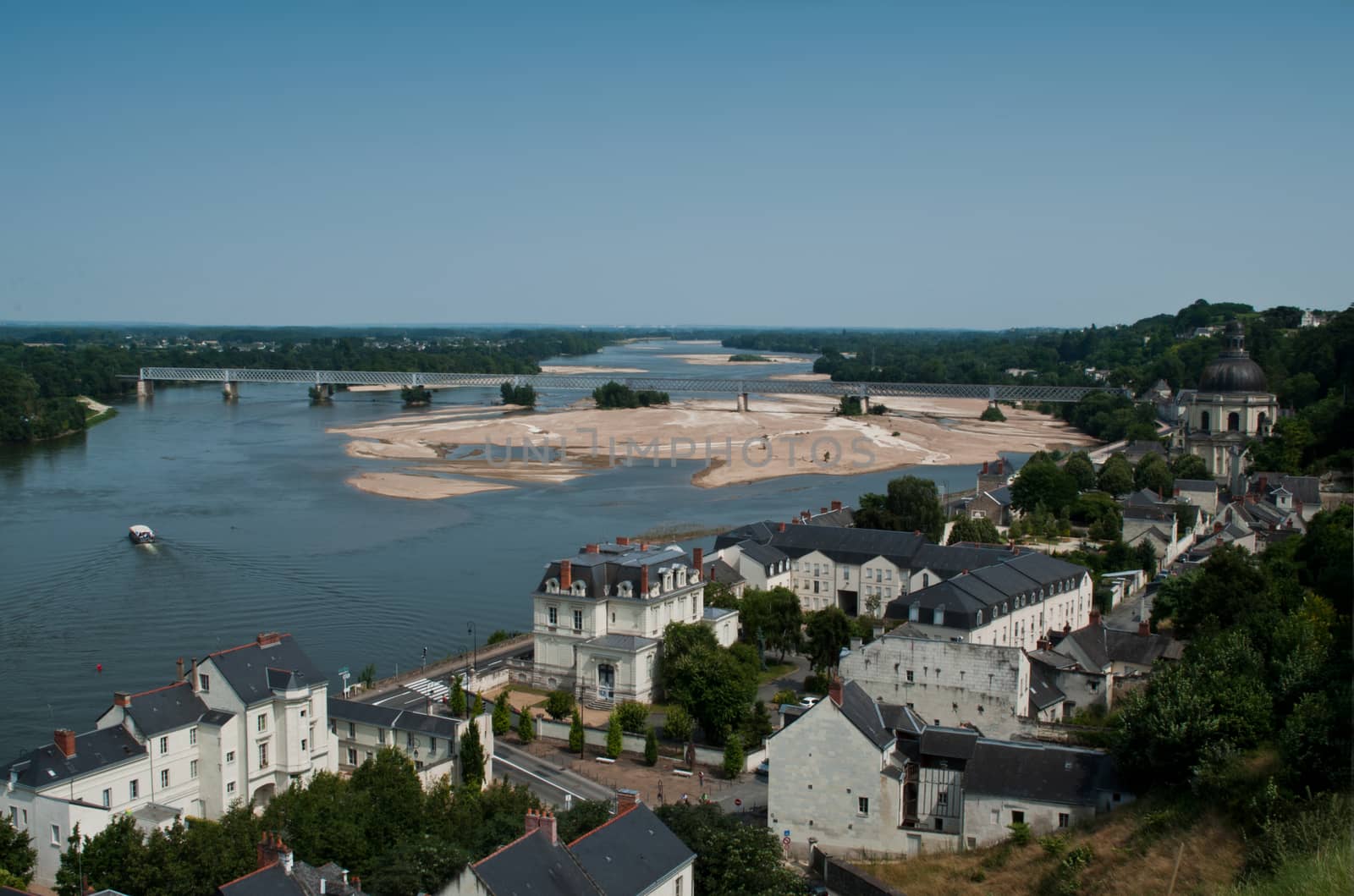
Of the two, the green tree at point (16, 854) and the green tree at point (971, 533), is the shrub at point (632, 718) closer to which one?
the green tree at point (16, 854)

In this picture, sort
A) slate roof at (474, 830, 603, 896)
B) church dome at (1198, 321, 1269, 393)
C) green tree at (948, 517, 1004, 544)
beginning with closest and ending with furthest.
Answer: slate roof at (474, 830, 603, 896) → green tree at (948, 517, 1004, 544) → church dome at (1198, 321, 1269, 393)

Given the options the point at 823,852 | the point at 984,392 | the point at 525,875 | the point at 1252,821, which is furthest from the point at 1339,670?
the point at 984,392

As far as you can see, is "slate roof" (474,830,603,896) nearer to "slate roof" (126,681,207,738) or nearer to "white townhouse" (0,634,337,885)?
"white townhouse" (0,634,337,885)

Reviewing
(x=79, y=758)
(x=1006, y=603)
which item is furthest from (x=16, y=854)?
(x=1006, y=603)

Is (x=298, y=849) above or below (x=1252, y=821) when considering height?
below

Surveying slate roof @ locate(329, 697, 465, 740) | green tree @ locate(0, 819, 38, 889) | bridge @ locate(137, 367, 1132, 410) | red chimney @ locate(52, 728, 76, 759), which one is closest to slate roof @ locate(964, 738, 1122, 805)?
slate roof @ locate(329, 697, 465, 740)

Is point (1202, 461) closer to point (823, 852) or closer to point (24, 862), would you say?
point (823, 852)
